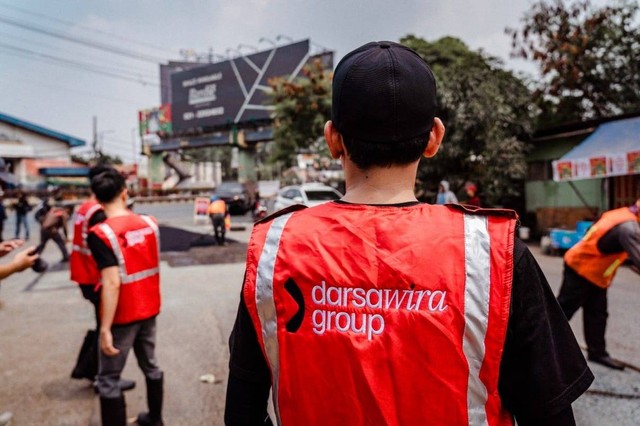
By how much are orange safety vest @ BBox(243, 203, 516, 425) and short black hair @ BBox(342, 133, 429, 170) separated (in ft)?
0.39

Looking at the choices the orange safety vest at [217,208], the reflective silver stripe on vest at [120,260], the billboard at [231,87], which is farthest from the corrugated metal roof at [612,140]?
the billboard at [231,87]

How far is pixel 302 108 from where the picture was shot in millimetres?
20547

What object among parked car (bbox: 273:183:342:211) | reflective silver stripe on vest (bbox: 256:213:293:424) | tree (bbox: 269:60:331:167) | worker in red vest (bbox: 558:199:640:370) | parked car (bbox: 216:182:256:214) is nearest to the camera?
reflective silver stripe on vest (bbox: 256:213:293:424)

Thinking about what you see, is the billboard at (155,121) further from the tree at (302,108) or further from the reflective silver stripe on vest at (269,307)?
the reflective silver stripe on vest at (269,307)

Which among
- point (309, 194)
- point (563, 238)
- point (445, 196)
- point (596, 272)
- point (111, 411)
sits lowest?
point (111, 411)

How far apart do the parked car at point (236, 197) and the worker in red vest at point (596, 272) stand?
1946 cm

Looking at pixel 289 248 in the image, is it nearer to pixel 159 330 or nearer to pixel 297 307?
pixel 297 307

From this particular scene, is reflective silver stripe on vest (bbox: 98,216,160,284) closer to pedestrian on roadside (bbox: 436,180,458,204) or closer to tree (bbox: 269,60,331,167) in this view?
pedestrian on roadside (bbox: 436,180,458,204)

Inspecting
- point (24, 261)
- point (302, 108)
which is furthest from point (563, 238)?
point (302, 108)

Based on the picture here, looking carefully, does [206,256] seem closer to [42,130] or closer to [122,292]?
[122,292]

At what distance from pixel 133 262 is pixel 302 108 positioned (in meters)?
18.1

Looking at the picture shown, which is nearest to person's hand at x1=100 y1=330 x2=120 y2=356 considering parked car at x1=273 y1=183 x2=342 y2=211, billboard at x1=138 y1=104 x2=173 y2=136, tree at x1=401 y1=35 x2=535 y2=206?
tree at x1=401 y1=35 x2=535 y2=206

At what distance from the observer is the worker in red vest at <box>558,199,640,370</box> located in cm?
404

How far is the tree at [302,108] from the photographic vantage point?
790 inches
